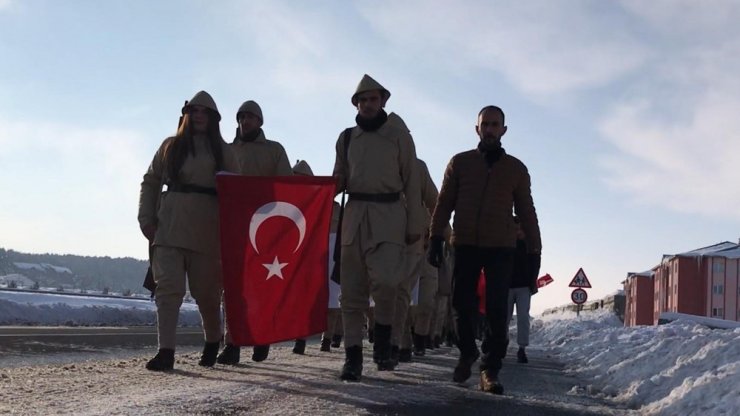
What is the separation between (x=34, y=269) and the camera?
188m

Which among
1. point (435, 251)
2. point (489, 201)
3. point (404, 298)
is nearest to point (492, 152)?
point (489, 201)

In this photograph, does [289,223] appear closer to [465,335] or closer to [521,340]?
[465,335]

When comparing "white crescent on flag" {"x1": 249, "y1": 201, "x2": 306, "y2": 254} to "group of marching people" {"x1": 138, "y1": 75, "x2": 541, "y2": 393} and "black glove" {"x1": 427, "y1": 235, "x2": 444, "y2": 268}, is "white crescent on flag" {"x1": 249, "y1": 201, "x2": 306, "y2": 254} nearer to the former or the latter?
"group of marching people" {"x1": 138, "y1": 75, "x2": 541, "y2": 393}

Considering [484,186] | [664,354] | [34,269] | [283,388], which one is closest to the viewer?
[283,388]

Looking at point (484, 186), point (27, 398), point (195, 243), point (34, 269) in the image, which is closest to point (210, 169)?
→ point (195, 243)

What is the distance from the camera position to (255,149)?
28.6ft

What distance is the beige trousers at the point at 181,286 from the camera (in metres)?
7.11

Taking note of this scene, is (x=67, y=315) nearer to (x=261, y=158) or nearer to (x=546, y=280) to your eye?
(x=261, y=158)

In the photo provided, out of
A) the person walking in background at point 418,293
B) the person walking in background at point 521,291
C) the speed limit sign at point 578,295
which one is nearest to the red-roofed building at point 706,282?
the speed limit sign at point 578,295

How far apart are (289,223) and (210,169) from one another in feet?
Answer: 2.78

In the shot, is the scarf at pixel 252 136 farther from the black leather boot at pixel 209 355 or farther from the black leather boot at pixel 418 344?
the black leather boot at pixel 418 344

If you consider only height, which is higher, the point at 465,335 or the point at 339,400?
the point at 465,335

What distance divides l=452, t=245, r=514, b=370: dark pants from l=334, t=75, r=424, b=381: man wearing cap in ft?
1.54

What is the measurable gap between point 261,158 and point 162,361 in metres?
2.51
